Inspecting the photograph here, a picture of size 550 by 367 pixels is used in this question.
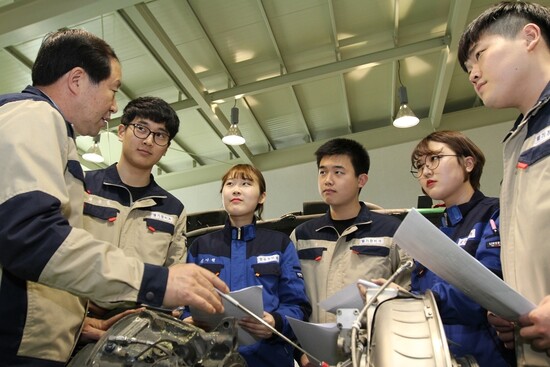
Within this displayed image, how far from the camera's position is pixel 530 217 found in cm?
110

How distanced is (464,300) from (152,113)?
1.66 m

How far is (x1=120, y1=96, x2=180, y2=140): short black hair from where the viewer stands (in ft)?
7.00

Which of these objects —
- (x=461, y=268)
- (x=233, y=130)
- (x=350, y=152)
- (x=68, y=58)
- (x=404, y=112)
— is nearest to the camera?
(x=461, y=268)

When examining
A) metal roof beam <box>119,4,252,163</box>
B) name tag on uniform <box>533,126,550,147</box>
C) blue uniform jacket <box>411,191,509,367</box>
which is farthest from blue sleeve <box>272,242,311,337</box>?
metal roof beam <box>119,4,252,163</box>

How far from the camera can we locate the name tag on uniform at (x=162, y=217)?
1974mm

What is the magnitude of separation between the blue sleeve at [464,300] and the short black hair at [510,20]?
0.67m

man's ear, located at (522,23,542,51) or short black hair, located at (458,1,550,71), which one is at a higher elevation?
short black hair, located at (458,1,550,71)

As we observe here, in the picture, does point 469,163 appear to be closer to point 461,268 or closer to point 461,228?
point 461,228

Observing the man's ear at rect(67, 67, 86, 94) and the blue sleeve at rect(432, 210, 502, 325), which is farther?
the man's ear at rect(67, 67, 86, 94)

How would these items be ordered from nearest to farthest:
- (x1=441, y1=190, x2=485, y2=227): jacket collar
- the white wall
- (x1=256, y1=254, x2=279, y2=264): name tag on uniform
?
(x1=441, y1=190, x2=485, y2=227): jacket collar
(x1=256, y1=254, x2=279, y2=264): name tag on uniform
the white wall

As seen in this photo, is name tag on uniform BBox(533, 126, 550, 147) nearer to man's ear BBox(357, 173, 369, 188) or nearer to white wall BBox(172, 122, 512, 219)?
man's ear BBox(357, 173, 369, 188)

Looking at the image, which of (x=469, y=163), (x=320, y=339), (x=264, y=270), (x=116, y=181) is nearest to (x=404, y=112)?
(x=469, y=163)

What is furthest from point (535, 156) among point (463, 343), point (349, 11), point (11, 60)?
point (11, 60)

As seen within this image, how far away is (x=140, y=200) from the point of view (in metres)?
1.99
